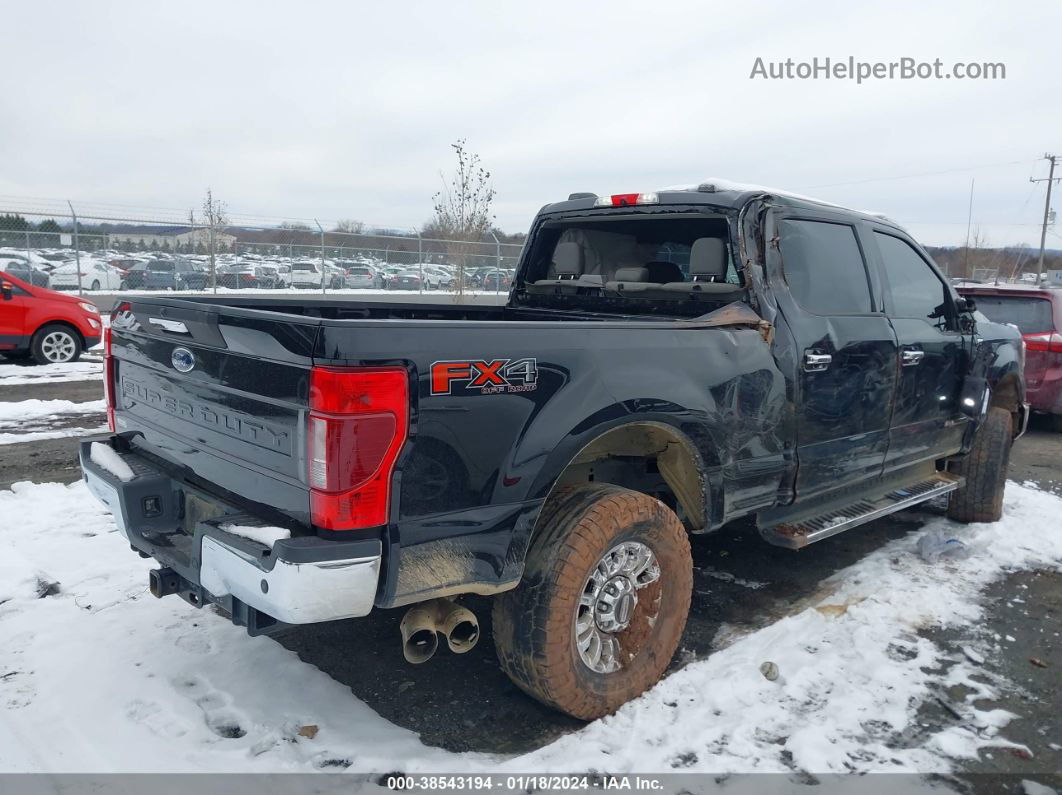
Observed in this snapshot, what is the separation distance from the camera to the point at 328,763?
2.67m

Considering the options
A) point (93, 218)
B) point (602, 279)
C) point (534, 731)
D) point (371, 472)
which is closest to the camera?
point (371, 472)

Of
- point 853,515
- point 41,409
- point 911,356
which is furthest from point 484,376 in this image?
point 41,409

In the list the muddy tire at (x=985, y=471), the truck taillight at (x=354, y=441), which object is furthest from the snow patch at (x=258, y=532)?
the muddy tire at (x=985, y=471)

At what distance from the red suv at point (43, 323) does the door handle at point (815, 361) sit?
36.1 ft

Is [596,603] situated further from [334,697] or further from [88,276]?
[88,276]

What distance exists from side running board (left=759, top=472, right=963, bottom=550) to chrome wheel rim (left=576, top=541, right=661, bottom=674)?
984 mm

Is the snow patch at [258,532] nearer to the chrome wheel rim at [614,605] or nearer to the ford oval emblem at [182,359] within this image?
the ford oval emblem at [182,359]

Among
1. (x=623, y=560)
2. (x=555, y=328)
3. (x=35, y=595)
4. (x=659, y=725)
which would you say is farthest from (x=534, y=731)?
(x=35, y=595)

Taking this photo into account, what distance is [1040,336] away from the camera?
837 centimetres

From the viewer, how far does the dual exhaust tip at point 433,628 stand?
260cm

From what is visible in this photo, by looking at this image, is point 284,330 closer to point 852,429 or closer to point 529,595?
point 529,595

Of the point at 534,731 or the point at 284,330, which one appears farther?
the point at 534,731

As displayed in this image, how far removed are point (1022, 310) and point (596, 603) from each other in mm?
7829

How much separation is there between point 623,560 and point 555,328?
962 millimetres
